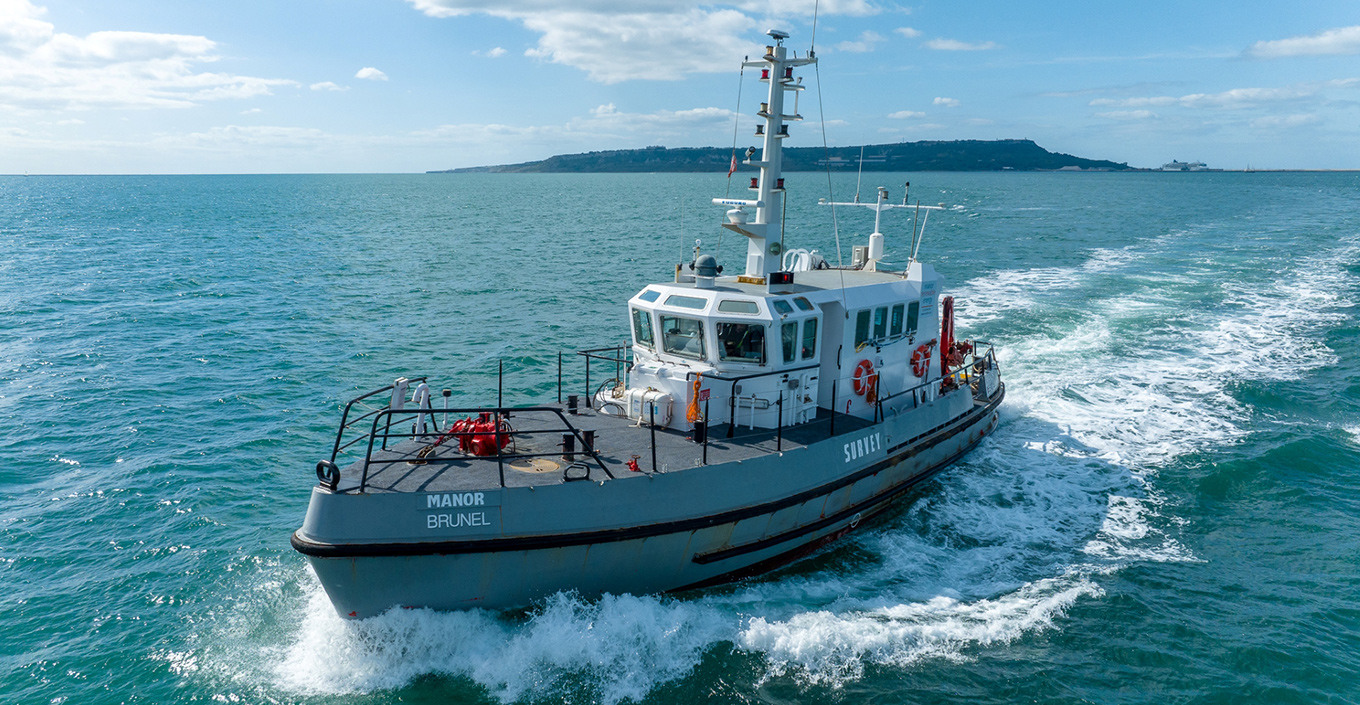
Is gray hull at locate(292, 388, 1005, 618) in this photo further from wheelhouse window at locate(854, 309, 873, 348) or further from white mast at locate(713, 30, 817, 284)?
white mast at locate(713, 30, 817, 284)

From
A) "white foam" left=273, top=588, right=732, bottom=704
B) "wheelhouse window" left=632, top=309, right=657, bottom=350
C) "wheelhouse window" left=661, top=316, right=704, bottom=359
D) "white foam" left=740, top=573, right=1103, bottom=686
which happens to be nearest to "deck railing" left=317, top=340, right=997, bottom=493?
"wheelhouse window" left=661, top=316, right=704, bottom=359

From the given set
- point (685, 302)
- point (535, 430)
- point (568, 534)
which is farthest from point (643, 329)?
point (568, 534)

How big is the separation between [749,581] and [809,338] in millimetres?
3815

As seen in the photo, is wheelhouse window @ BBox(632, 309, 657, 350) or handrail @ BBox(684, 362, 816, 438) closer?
handrail @ BBox(684, 362, 816, 438)

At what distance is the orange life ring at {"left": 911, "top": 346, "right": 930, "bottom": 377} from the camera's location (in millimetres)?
14508

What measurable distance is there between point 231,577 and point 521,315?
52.8 ft

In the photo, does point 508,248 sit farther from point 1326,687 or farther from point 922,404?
point 1326,687

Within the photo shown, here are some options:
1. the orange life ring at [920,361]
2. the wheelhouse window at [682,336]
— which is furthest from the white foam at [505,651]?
the orange life ring at [920,361]

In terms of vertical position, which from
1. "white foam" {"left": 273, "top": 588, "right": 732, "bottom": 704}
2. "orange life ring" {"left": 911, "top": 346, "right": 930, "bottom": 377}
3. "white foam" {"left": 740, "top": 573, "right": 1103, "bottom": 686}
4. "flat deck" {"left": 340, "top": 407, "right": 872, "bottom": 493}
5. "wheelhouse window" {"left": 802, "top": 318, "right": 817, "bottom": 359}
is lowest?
"white foam" {"left": 740, "top": 573, "right": 1103, "bottom": 686}

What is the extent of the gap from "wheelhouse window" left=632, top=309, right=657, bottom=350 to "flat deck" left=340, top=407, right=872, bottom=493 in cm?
127

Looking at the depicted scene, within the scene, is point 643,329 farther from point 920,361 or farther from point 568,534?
point 920,361

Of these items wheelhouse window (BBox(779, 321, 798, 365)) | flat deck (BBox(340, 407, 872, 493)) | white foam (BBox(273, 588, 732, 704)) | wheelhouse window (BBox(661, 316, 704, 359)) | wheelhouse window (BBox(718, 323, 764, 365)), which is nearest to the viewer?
white foam (BBox(273, 588, 732, 704))

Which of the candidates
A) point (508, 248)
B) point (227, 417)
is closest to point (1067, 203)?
point (508, 248)

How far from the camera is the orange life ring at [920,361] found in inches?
571
